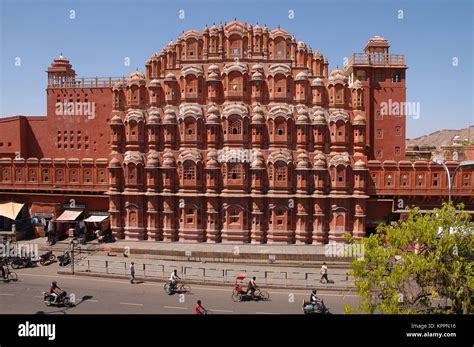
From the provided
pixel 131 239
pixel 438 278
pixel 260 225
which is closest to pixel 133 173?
pixel 131 239

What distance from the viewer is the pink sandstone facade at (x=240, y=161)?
38.8 m

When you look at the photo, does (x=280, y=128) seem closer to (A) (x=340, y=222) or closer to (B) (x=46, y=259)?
(A) (x=340, y=222)

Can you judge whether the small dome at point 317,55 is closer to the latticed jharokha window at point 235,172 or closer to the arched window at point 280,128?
the arched window at point 280,128

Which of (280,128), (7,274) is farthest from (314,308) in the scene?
(7,274)

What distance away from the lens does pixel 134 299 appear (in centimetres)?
2539

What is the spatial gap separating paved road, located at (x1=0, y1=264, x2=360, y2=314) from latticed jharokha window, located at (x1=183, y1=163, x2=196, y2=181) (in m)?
13.3

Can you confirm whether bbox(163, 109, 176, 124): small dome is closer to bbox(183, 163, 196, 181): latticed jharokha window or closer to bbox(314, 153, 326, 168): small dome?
bbox(183, 163, 196, 181): latticed jharokha window

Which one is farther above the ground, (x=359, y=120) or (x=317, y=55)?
(x=317, y=55)

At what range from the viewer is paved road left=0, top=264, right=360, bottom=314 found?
23688mm

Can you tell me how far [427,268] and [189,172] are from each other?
27119 millimetres

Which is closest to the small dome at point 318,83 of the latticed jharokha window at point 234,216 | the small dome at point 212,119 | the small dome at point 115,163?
the small dome at point 212,119

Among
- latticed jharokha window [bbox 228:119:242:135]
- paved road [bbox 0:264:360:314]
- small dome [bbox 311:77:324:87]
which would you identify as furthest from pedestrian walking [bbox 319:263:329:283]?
small dome [bbox 311:77:324:87]
